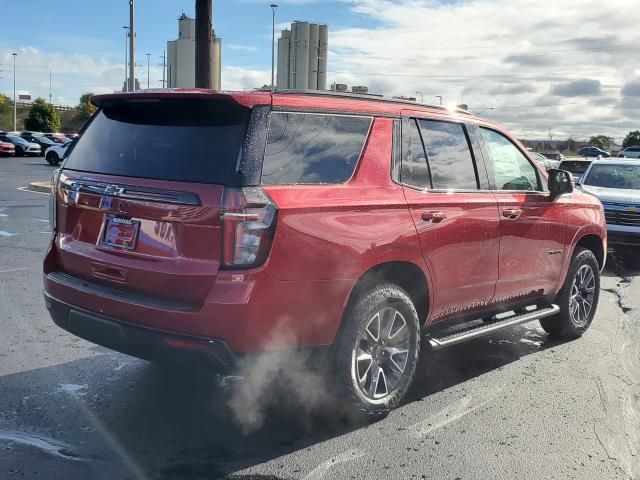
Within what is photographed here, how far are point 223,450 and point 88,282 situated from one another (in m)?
1.24

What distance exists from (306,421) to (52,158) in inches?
1459

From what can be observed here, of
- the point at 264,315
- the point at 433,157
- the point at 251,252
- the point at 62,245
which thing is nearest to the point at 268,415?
the point at 264,315

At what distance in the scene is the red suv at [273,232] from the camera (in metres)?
3.44

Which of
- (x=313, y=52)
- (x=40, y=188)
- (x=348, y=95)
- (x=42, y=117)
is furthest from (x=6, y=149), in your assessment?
(x=348, y=95)

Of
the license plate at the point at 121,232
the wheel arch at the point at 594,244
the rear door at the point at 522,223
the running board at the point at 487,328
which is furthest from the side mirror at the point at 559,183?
the license plate at the point at 121,232

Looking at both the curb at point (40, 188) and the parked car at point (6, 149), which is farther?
the parked car at point (6, 149)

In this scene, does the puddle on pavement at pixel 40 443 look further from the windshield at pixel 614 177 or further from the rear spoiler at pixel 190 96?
the windshield at pixel 614 177

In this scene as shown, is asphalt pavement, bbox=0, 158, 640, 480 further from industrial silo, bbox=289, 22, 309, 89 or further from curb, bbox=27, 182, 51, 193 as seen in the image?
industrial silo, bbox=289, 22, 309, 89

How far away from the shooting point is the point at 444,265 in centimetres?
445

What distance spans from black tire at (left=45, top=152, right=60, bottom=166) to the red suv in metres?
35.7

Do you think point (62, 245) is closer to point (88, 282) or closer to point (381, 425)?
point (88, 282)

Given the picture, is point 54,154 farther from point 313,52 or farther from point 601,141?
point 601,141

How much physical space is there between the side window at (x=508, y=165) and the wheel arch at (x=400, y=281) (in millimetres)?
1197

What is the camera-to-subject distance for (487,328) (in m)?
4.91
